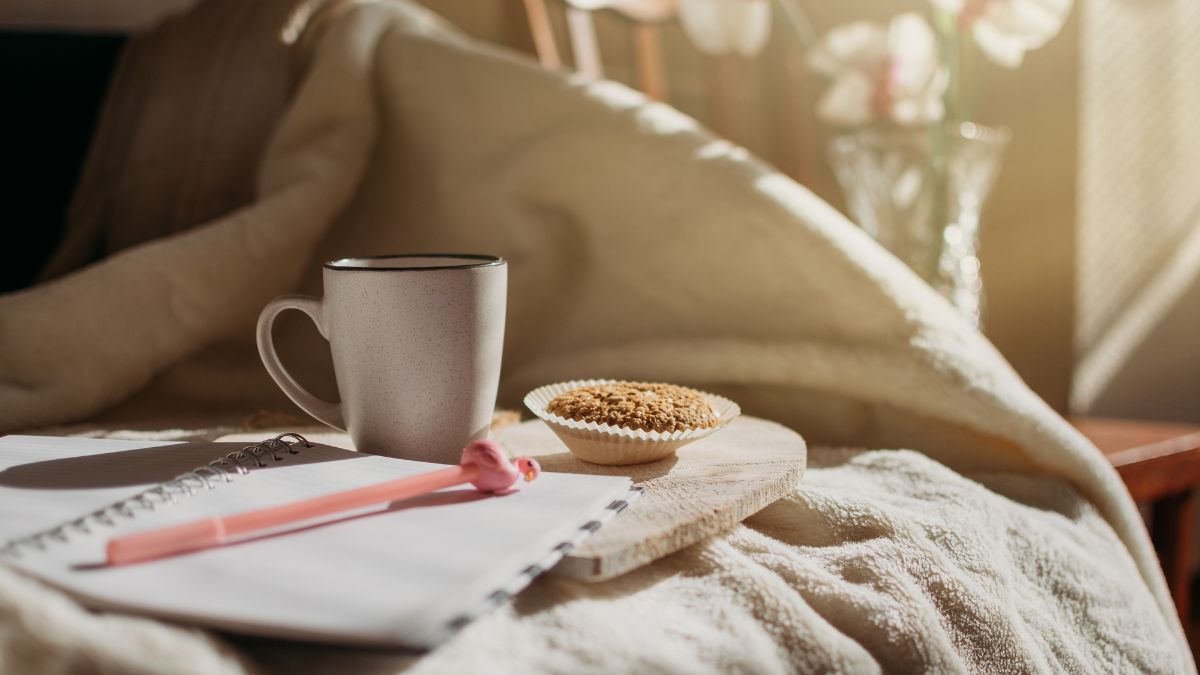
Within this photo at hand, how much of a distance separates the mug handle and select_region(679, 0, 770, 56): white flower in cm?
69

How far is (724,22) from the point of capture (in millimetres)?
1073

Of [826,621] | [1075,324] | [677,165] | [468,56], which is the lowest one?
[1075,324]

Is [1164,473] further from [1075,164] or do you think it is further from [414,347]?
[414,347]

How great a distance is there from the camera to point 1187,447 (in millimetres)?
875

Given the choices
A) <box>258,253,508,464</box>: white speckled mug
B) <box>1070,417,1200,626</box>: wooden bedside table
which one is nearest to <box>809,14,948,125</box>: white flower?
<box>1070,417,1200,626</box>: wooden bedside table

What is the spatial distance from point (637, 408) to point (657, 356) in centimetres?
21

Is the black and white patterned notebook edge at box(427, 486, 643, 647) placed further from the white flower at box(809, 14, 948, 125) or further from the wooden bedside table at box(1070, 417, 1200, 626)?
the white flower at box(809, 14, 948, 125)

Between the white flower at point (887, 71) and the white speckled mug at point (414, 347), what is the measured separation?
69 cm

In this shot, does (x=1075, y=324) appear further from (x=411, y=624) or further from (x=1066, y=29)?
(x=411, y=624)

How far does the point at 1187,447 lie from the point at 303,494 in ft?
2.70

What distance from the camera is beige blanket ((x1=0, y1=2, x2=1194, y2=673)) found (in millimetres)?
395

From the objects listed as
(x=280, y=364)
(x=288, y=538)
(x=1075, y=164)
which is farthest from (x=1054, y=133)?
(x=288, y=538)

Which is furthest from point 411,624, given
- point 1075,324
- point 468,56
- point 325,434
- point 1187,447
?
point 1075,324

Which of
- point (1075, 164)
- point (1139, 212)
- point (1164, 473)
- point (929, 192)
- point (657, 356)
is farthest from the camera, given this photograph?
point (1139, 212)
